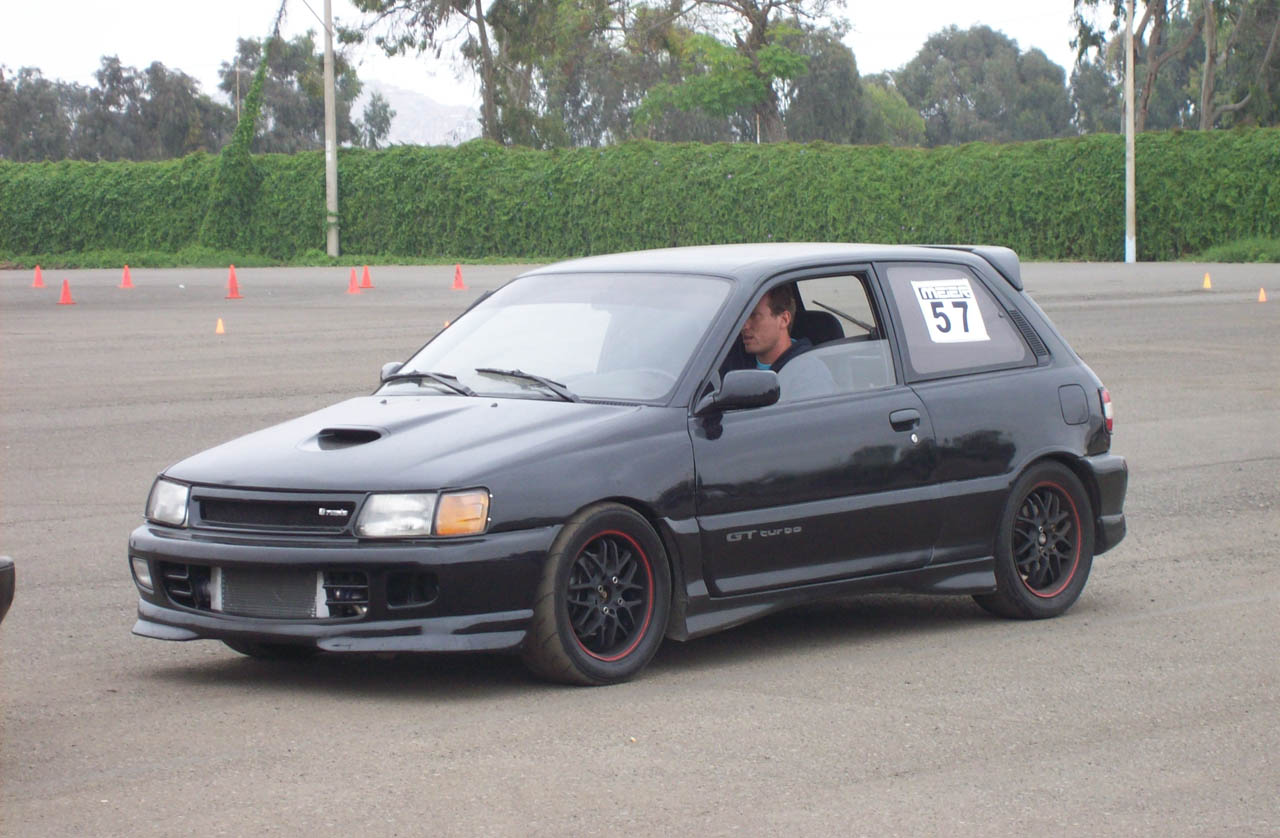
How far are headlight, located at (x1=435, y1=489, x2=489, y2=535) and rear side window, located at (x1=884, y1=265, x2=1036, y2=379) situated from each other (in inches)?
86.1

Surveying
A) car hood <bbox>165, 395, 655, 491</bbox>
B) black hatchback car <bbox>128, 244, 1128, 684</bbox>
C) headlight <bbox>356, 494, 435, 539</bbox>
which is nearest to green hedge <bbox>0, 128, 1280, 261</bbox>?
black hatchback car <bbox>128, 244, 1128, 684</bbox>

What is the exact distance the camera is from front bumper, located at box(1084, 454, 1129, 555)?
7.52 meters

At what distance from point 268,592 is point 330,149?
155 feet

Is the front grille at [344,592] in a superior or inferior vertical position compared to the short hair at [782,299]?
inferior

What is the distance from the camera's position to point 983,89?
396ft

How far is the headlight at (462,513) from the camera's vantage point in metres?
5.62

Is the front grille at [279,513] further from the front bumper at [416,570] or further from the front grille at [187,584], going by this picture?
the front grille at [187,584]

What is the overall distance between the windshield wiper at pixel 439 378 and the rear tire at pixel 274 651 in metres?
1.09

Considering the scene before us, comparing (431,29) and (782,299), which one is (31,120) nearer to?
(431,29)

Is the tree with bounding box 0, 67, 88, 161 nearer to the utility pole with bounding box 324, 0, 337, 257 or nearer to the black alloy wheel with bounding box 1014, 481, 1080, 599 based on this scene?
the utility pole with bounding box 324, 0, 337, 257

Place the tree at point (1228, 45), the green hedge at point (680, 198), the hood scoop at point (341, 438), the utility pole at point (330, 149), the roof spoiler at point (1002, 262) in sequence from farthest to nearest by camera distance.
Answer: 1. the tree at point (1228, 45)
2. the utility pole at point (330, 149)
3. the green hedge at point (680, 198)
4. the roof spoiler at point (1002, 262)
5. the hood scoop at point (341, 438)

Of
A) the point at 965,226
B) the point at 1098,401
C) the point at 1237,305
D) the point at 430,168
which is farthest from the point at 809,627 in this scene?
the point at 430,168

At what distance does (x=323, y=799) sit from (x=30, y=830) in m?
0.73

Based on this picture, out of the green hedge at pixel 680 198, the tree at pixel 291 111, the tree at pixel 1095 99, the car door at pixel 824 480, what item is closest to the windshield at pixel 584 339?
the car door at pixel 824 480
